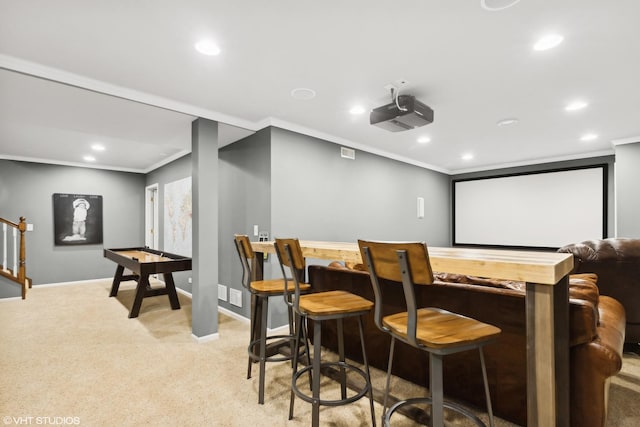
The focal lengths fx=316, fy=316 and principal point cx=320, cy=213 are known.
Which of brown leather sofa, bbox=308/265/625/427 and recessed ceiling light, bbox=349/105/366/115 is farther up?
recessed ceiling light, bbox=349/105/366/115

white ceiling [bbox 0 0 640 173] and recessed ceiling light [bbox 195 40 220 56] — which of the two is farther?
recessed ceiling light [bbox 195 40 220 56]

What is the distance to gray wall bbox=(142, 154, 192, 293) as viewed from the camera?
18.6 feet

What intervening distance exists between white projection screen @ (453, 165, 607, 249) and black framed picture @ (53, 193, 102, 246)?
7.96 m

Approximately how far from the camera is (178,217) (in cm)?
582

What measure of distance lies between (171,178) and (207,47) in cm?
452

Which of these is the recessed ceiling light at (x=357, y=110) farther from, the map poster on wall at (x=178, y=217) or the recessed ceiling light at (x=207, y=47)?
the map poster on wall at (x=178, y=217)

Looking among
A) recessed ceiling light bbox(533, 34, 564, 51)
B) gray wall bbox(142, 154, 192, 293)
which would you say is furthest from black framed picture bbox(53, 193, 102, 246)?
recessed ceiling light bbox(533, 34, 564, 51)

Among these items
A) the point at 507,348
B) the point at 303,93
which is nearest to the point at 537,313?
the point at 507,348

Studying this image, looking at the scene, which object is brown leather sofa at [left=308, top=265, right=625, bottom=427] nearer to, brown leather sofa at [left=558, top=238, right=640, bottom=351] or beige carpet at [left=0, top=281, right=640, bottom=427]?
beige carpet at [left=0, top=281, right=640, bottom=427]

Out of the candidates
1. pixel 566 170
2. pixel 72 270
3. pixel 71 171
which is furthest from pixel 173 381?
pixel 566 170

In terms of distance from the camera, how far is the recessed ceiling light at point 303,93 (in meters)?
3.00

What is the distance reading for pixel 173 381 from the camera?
2.53 m

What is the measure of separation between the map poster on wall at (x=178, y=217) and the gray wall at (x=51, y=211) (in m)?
1.46

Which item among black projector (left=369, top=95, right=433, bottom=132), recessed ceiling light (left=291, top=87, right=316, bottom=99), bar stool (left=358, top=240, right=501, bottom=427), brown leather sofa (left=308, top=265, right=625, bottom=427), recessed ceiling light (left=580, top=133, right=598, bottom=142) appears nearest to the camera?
bar stool (left=358, top=240, right=501, bottom=427)
